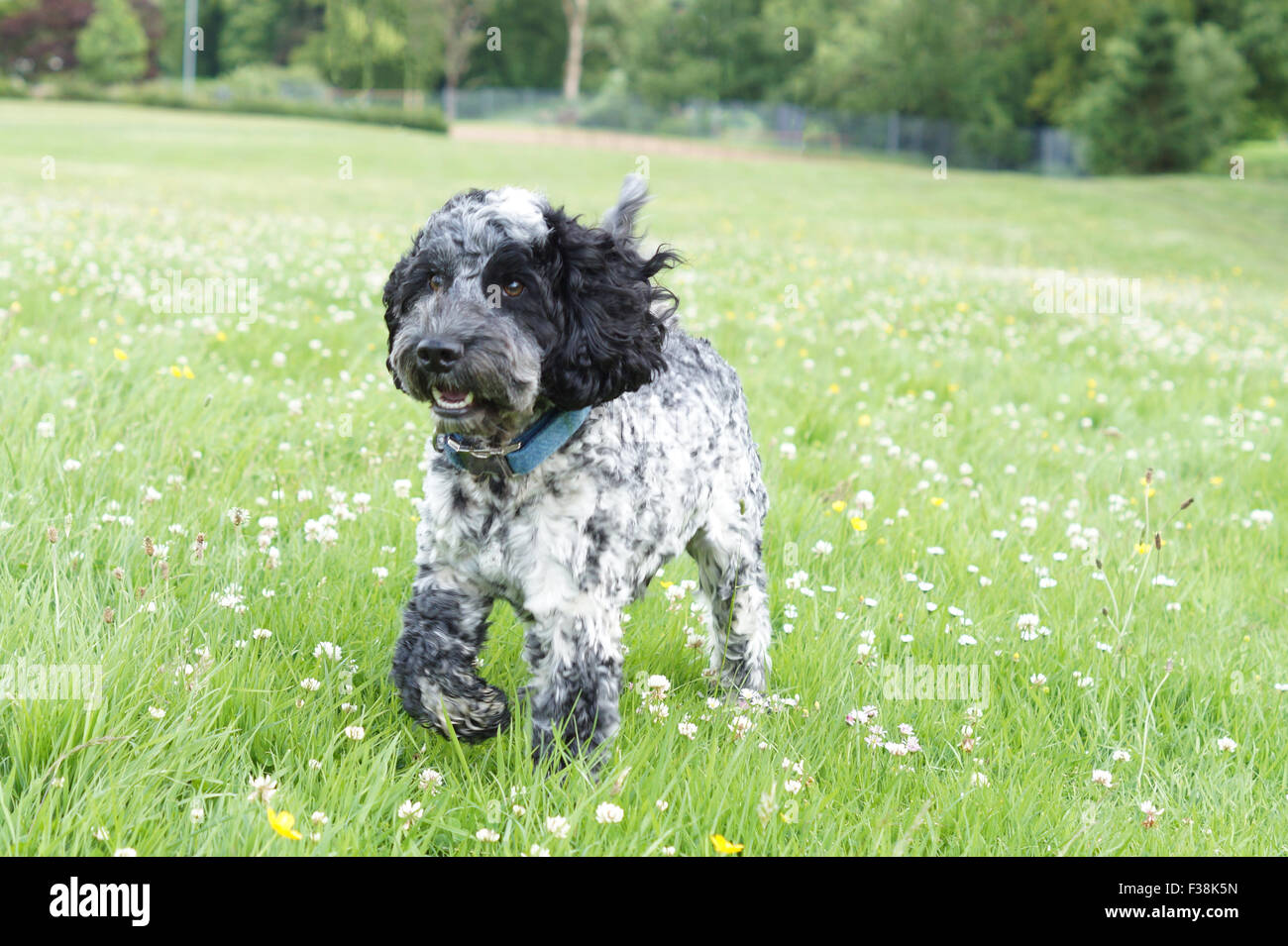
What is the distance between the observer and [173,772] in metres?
3.30

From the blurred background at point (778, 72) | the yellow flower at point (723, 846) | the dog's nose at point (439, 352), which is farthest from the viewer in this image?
the blurred background at point (778, 72)

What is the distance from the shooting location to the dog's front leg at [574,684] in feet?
11.8

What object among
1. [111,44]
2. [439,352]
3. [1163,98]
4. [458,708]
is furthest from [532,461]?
[111,44]

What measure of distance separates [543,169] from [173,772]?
131ft

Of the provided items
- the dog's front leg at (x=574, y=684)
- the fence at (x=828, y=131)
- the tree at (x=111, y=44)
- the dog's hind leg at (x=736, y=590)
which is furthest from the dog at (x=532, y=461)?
the tree at (x=111, y=44)

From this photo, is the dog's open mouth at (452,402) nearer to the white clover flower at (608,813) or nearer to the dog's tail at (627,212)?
the dog's tail at (627,212)

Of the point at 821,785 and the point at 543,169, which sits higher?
the point at 543,169

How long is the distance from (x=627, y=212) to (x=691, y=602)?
1.80 meters

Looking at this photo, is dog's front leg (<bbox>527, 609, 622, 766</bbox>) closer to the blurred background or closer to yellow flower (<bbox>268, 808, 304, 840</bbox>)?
yellow flower (<bbox>268, 808, 304, 840</bbox>)

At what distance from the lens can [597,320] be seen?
3789mm

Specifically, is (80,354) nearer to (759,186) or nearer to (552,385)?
(552,385)

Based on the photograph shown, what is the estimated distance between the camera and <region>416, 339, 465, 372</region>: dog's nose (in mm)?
3439

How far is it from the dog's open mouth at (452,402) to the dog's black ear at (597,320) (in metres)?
0.29
